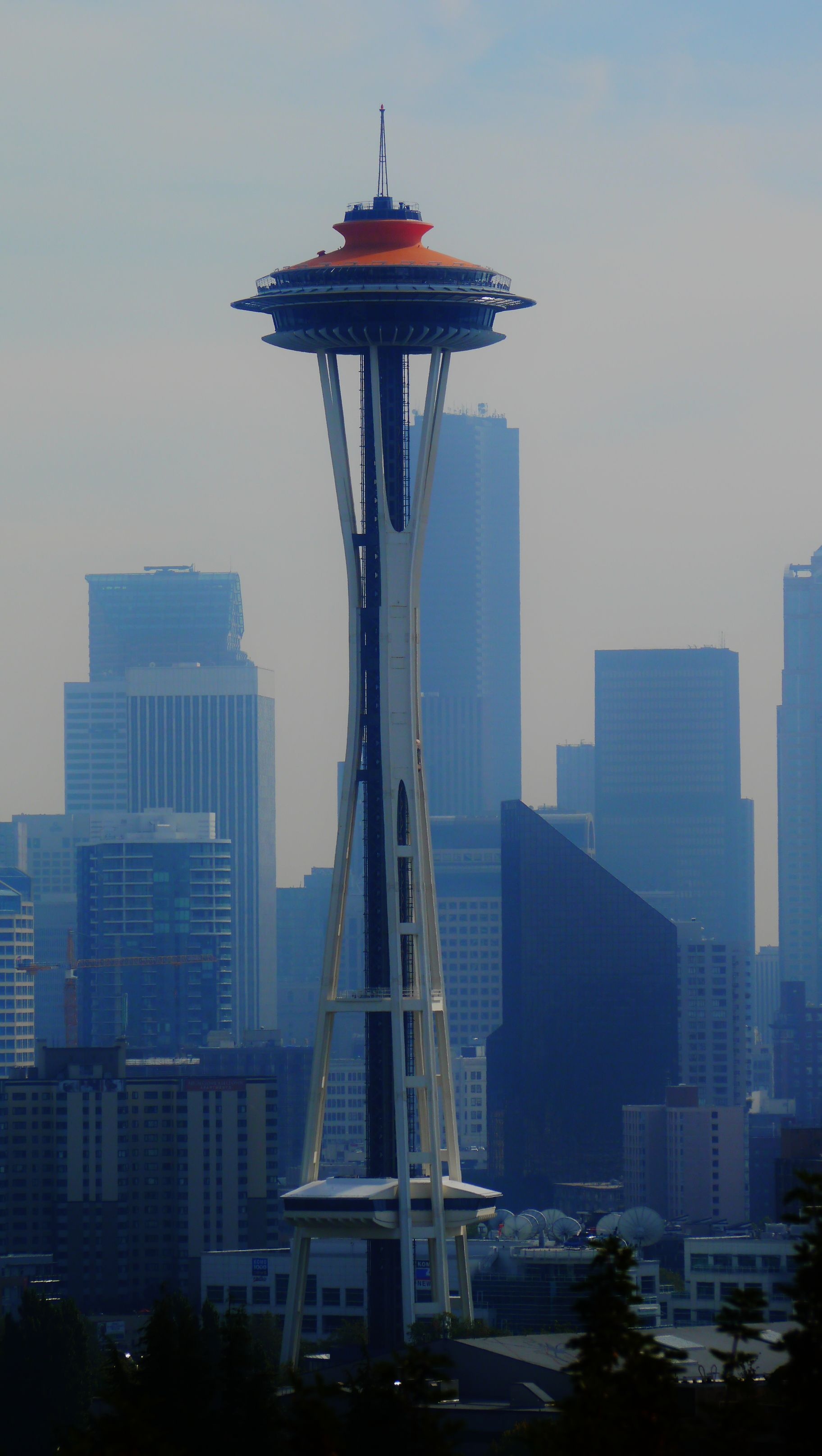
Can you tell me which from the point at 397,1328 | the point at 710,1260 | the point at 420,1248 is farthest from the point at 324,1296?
the point at 397,1328

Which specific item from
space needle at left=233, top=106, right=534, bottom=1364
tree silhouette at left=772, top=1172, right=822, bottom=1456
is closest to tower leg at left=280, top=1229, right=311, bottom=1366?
space needle at left=233, top=106, right=534, bottom=1364

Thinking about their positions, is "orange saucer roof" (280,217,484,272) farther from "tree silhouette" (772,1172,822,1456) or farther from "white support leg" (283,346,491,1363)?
"tree silhouette" (772,1172,822,1456)

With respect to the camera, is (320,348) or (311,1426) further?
(320,348)

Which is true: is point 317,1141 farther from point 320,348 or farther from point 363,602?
point 320,348

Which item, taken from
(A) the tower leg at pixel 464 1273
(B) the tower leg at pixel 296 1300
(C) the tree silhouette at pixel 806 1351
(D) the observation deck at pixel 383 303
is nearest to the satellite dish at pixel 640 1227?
(A) the tower leg at pixel 464 1273

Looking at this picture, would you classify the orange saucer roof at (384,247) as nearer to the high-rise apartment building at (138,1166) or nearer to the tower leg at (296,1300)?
the tower leg at (296,1300)

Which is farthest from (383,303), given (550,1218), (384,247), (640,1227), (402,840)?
(550,1218)

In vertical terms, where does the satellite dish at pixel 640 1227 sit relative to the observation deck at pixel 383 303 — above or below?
below
